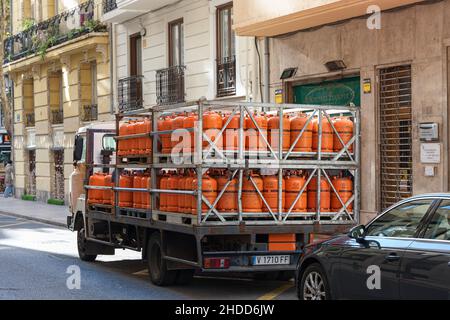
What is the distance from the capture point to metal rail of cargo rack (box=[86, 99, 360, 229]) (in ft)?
35.6

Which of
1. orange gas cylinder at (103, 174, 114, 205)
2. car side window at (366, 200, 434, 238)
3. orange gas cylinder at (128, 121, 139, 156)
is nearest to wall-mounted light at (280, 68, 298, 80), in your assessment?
orange gas cylinder at (103, 174, 114, 205)

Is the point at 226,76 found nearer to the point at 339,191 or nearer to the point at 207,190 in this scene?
the point at 339,191

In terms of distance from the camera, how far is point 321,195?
11570 mm

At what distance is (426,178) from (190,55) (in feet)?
31.3

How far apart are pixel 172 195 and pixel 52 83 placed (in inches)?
959

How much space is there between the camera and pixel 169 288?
39.2ft

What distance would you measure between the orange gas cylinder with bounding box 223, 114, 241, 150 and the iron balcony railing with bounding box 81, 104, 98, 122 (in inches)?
778

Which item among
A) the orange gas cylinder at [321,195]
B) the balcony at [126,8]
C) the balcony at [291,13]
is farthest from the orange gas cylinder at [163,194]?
the balcony at [126,8]

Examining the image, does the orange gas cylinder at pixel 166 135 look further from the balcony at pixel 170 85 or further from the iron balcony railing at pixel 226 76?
the balcony at pixel 170 85

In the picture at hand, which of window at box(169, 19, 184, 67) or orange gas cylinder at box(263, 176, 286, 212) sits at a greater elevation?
window at box(169, 19, 184, 67)

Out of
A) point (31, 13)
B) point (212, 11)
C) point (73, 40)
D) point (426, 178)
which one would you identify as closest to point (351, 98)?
point (426, 178)

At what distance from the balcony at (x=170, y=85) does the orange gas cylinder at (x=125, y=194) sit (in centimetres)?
1043

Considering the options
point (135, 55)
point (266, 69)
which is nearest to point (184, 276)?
point (266, 69)

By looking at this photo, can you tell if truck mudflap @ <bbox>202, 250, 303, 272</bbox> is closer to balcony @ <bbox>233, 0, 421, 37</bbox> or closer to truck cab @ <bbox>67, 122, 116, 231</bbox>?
truck cab @ <bbox>67, 122, 116, 231</bbox>
